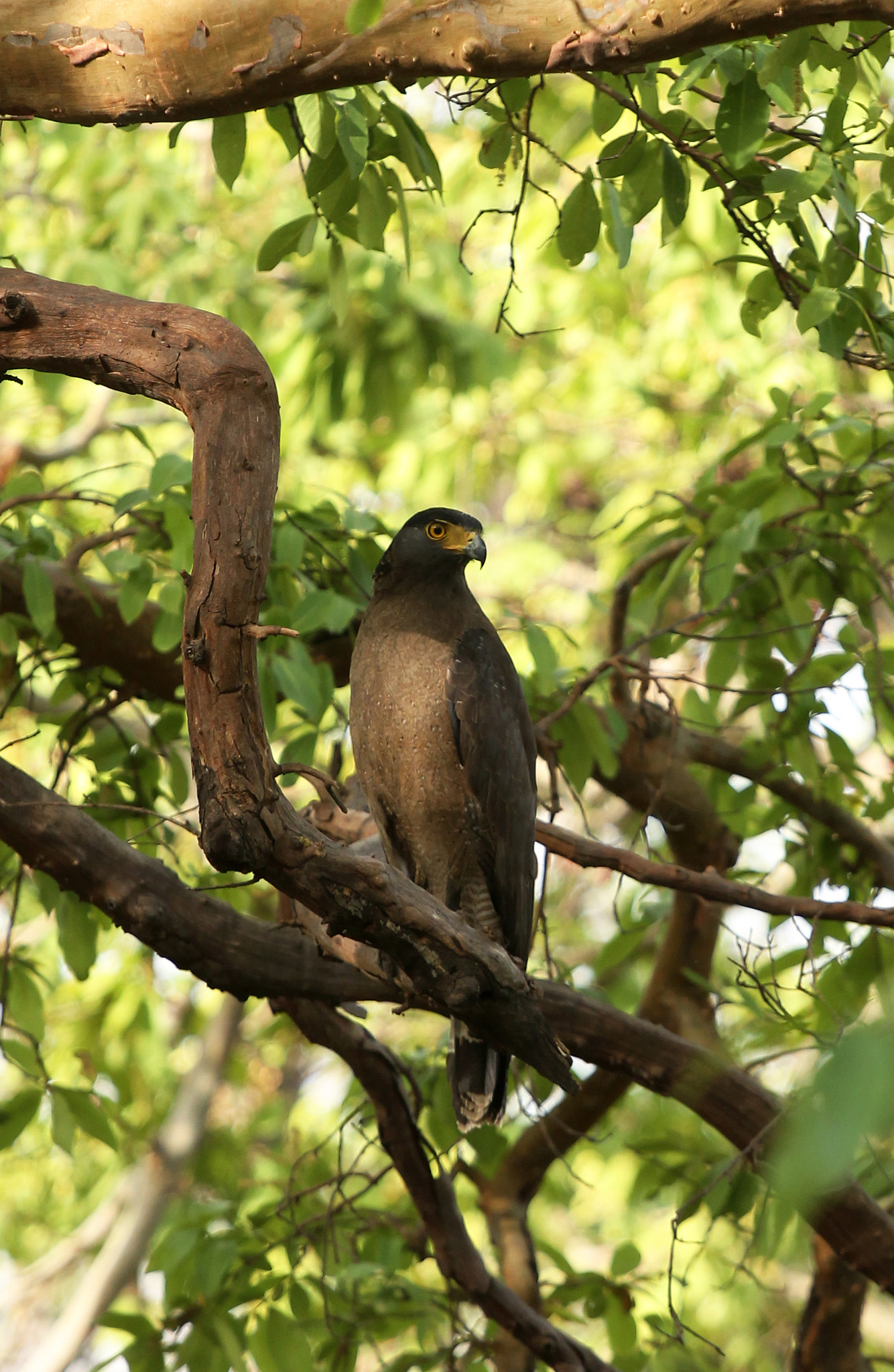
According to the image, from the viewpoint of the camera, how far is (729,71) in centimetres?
270

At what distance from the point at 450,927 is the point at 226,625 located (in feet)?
3.09

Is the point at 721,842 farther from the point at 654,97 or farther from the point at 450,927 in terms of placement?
the point at 654,97

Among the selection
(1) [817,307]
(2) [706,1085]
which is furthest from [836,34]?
(2) [706,1085]

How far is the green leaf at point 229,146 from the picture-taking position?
10.7 ft

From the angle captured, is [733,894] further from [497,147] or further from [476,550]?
[497,147]

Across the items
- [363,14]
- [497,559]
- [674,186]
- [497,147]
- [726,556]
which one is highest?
[497,559]

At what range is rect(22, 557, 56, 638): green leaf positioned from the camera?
139 inches

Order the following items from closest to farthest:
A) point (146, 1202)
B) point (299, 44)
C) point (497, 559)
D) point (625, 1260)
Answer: point (299, 44), point (625, 1260), point (146, 1202), point (497, 559)

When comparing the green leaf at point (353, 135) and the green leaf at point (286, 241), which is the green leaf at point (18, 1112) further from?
the green leaf at point (353, 135)

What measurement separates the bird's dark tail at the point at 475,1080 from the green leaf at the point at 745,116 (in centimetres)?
253

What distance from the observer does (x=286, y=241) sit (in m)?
3.41

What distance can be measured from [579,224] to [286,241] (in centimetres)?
80

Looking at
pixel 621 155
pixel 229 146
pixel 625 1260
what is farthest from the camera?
pixel 625 1260

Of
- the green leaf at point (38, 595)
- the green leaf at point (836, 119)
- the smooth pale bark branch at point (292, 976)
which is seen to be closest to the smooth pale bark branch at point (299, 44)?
the green leaf at point (836, 119)
